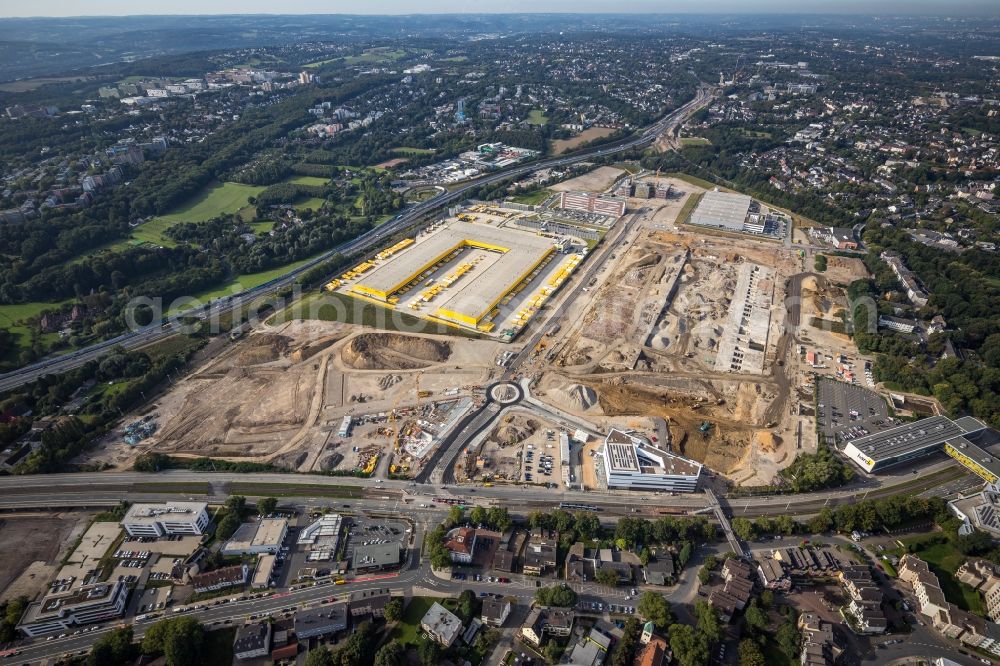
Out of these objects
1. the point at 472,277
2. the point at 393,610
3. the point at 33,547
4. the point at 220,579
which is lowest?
the point at 33,547

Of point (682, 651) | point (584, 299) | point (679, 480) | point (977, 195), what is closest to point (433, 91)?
point (584, 299)

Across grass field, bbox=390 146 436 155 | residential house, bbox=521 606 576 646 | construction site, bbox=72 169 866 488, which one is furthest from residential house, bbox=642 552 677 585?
grass field, bbox=390 146 436 155

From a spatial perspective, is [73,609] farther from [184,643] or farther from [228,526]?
[228,526]

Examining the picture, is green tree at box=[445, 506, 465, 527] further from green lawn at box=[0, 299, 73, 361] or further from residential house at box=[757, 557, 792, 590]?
green lawn at box=[0, 299, 73, 361]

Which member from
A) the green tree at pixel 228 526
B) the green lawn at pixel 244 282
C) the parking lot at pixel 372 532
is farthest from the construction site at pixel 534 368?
the green lawn at pixel 244 282

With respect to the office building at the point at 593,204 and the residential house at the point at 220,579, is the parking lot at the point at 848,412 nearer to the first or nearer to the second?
the office building at the point at 593,204

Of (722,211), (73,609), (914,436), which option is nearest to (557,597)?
(73,609)
